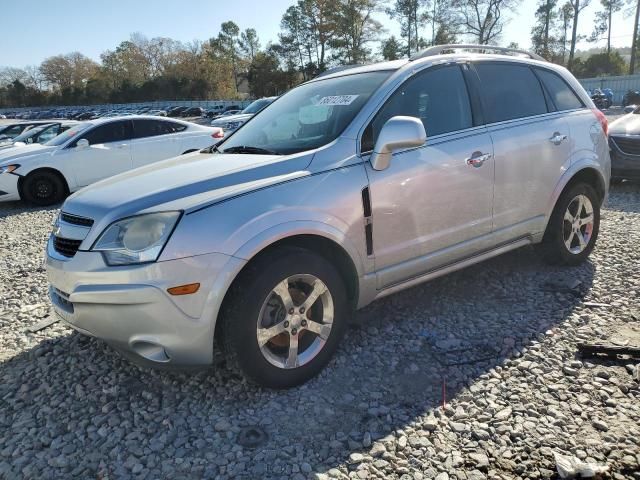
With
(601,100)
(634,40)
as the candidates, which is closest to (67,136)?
(601,100)

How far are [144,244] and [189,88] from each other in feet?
267

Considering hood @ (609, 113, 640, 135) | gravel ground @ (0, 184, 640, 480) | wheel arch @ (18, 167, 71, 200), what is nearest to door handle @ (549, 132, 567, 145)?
gravel ground @ (0, 184, 640, 480)

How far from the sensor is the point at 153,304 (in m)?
2.41

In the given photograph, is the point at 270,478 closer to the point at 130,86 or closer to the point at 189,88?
the point at 189,88

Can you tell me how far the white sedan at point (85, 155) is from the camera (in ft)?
29.5

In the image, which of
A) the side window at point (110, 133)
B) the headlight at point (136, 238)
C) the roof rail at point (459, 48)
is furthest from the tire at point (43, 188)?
the roof rail at point (459, 48)

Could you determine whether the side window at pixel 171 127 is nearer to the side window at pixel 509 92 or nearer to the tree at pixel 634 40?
the side window at pixel 509 92

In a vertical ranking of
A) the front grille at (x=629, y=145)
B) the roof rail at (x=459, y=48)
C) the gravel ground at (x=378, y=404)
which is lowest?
the gravel ground at (x=378, y=404)

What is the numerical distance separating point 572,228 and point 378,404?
2.75 metres

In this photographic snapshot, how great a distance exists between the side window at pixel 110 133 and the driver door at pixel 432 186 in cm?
795

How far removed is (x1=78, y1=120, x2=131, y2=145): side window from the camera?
9.58 m

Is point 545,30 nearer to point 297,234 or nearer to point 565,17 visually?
point 565,17

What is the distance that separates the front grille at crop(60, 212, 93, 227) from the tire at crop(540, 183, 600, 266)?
3549mm

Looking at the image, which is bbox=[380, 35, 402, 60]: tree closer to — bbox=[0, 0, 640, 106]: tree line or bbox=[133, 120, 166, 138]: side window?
bbox=[0, 0, 640, 106]: tree line
